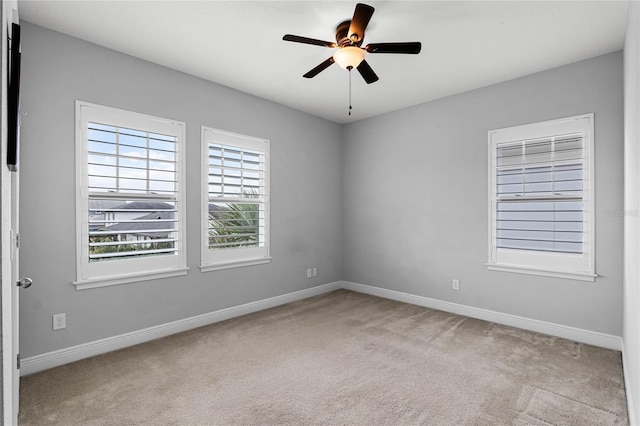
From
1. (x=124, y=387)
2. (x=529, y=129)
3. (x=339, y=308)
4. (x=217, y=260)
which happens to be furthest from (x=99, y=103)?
(x=529, y=129)

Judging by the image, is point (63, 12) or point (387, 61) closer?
point (63, 12)

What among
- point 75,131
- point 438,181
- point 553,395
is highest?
point 75,131

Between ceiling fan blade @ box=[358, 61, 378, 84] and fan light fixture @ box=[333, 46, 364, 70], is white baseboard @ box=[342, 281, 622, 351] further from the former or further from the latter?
fan light fixture @ box=[333, 46, 364, 70]

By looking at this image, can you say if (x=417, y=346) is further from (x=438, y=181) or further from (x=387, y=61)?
(x=387, y=61)

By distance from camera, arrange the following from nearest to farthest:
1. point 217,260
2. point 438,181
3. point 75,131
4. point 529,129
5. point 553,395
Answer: point 553,395
point 75,131
point 529,129
point 217,260
point 438,181

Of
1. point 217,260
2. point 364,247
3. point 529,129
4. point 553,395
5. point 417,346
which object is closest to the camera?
point 553,395

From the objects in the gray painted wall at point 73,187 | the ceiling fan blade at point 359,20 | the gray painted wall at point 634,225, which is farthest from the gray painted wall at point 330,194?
the ceiling fan blade at point 359,20

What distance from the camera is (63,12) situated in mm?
2475

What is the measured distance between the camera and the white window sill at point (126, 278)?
112 inches

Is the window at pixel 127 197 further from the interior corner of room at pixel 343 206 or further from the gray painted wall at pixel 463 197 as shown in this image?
the gray painted wall at pixel 463 197

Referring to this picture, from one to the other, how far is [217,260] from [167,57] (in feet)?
6.91

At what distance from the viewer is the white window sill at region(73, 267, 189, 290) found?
284 centimetres

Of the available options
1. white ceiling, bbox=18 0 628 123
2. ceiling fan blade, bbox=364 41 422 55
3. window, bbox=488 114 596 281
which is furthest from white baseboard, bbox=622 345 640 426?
white ceiling, bbox=18 0 628 123

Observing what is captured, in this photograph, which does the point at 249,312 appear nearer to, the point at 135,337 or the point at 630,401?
the point at 135,337
